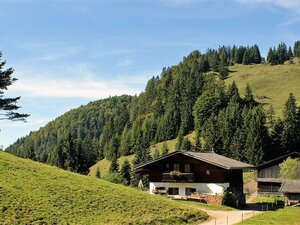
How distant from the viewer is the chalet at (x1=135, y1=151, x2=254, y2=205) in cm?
5484

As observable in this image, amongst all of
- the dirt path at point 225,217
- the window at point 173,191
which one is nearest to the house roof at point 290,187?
the dirt path at point 225,217

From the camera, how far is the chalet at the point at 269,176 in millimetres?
74938

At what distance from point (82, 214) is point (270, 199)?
39.5 meters

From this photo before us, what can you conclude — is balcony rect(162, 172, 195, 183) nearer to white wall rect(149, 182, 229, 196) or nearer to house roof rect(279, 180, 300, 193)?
white wall rect(149, 182, 229, 196)

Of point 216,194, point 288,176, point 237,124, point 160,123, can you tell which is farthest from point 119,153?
point 216,194

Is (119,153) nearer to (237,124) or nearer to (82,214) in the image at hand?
(237,124)

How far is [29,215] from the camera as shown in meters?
33.2

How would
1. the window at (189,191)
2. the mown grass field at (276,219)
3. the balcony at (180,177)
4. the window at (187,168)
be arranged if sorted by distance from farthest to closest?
the window at (187,168), the window at (189,191), the balcony at (180,177), the mown grass field at (276,219)

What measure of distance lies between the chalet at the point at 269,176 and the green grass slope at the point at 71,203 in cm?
3739

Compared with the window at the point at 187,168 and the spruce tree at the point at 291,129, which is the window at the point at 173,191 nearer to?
the window at the point at 187,168

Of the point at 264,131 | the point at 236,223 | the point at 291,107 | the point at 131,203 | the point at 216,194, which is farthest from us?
the point at 291,107

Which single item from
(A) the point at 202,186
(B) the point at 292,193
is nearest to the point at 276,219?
(B) the point at 292,193

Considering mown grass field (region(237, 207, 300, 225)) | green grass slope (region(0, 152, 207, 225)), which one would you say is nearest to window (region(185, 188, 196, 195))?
green grass slope (region(0, 152, 207, 225))

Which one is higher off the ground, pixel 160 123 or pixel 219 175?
pixel 160 123
